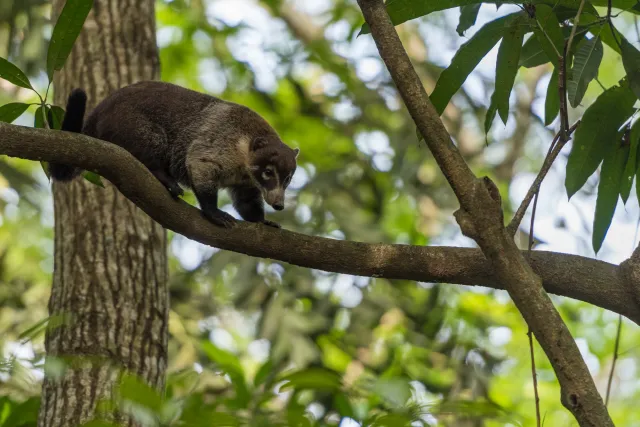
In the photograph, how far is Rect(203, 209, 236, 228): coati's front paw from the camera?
356 centimetres

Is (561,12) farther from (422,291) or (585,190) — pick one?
(585,190)

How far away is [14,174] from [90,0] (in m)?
3.67

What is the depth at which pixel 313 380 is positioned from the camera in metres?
1.53

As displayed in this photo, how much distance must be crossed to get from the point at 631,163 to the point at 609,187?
134mm

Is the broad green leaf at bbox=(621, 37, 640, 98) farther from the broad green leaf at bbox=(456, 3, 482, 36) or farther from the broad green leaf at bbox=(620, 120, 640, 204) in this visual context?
the broad green leaf at bbox=(456, 3, 482, 36)

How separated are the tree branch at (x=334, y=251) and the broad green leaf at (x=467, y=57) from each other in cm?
65

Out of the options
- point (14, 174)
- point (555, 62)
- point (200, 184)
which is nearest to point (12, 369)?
point (555, 62)

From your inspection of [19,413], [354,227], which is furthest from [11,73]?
[354,227]

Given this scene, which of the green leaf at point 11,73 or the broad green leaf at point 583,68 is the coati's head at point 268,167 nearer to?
the green leaf at point 11,73

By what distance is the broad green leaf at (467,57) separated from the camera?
9.62 ft

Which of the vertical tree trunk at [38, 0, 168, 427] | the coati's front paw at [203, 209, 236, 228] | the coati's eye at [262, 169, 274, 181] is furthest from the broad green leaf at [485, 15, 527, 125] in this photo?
the vertical tree trunk at [38, 0, 168, 427]

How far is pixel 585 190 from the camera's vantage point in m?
9.02

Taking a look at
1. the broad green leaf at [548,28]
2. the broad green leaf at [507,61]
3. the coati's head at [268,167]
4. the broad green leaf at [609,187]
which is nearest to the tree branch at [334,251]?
the broad green leaf at [609,187]

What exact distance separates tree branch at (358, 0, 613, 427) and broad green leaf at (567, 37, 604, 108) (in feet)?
2.47
